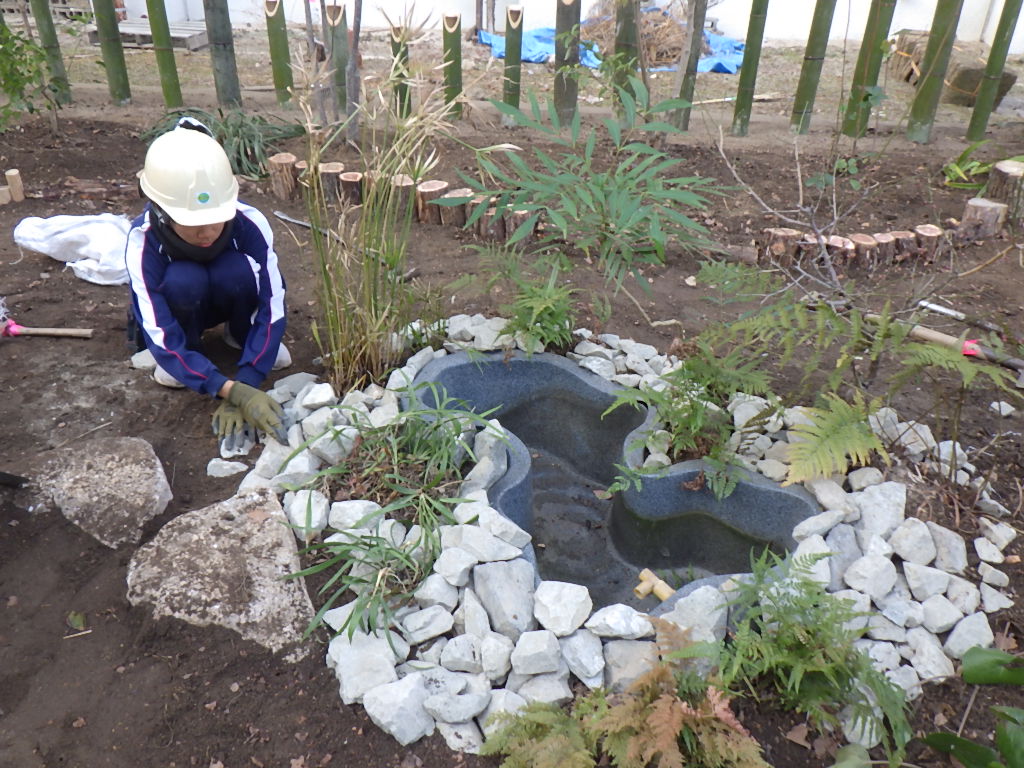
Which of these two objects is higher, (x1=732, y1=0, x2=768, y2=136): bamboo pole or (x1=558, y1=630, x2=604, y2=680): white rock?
(x1=732, y1=0, x2=768, y2=136): bamboo pole

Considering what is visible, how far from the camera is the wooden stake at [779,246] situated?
3.79 metres

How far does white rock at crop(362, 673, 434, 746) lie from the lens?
Answer: 1730 millimetres

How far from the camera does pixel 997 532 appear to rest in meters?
2.15

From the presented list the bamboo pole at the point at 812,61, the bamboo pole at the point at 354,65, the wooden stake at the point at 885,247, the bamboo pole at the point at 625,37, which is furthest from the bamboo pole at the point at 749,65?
the bamboo pole at the point at 354,65

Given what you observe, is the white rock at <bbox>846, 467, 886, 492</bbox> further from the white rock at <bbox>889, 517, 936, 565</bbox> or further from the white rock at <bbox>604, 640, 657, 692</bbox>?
the white rock at <bbox>604, 640, 657, 692</bbox>

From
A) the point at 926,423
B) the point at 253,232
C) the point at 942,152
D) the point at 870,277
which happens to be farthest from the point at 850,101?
the point at 253,232

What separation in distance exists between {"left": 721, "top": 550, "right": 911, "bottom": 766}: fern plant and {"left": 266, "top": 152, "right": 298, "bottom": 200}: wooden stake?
11.7ft

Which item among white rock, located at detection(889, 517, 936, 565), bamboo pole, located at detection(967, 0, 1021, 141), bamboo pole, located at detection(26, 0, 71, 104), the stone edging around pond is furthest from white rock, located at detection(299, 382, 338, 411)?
bamboo pole, located at detection(967, 0, 1021, 141)

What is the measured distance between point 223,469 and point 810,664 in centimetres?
170

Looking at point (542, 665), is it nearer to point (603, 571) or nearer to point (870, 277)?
point (603, 571)

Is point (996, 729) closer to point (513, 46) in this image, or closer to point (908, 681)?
point (908, 681)

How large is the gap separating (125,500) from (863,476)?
2.08 m

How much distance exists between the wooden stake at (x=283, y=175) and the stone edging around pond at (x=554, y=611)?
2.60 meters

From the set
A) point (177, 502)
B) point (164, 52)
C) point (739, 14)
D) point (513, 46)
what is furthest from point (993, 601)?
point (739, 14)
